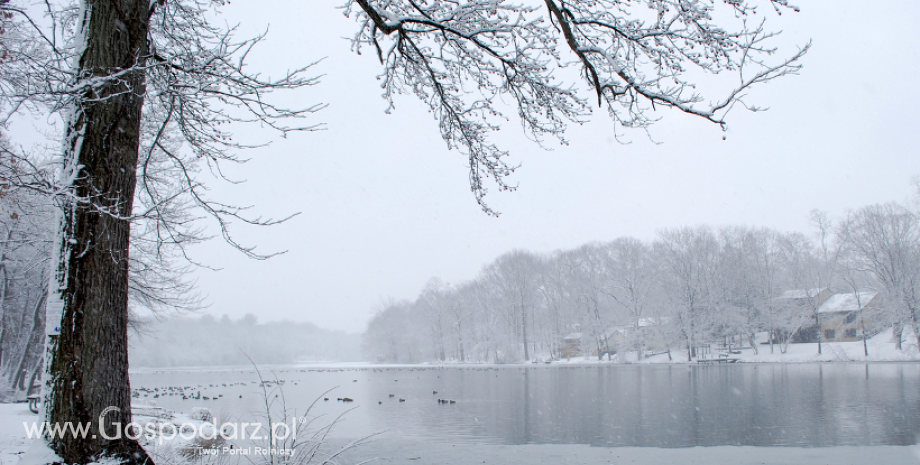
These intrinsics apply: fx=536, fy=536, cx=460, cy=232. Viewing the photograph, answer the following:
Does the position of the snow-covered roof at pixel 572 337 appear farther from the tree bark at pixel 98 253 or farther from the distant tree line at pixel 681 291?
the tree bark at pixel 98 253

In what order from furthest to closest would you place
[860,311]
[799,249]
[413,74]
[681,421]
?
[799,249] → [860,311] → [681,421] → [413,74]

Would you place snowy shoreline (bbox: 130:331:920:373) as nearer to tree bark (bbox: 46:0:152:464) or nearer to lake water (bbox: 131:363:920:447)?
lake water (bbox: 131:363:920:447)

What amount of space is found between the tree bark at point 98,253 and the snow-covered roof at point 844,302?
53230 millimetres

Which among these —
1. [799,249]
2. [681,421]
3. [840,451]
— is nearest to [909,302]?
[799,249]

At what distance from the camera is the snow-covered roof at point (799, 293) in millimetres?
48469

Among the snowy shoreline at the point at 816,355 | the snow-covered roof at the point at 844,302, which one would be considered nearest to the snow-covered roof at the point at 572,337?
the snowy shoreline at the point at 816,355

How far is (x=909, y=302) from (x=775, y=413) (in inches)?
1170

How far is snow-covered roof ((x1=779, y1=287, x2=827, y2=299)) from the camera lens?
48.5 meters

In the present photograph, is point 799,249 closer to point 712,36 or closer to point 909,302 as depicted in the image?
point 909,302

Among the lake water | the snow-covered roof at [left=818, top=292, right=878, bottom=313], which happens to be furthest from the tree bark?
the snow-covered roof at [left=818, top=292, right=878, bottom=313]

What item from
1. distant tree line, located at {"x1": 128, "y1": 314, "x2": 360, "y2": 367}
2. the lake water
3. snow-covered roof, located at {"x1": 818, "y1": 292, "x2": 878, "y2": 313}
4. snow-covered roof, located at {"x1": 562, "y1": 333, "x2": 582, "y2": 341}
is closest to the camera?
the lake water

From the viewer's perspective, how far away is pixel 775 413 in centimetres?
1611

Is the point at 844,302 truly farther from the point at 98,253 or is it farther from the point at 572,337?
the point at 98,253

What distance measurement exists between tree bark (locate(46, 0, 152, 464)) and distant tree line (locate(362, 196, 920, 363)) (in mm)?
46840
